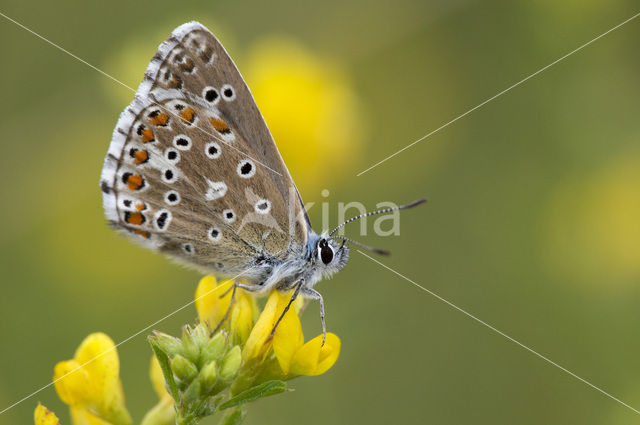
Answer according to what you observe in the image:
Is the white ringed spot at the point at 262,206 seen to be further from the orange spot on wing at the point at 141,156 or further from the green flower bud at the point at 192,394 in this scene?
the green flower bud at the point at 192,394

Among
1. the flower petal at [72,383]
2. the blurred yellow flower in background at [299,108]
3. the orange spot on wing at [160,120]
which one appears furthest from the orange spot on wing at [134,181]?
the blurred yellow flower in background at [299,108]

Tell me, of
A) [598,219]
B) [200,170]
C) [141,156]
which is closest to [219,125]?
[200,170]

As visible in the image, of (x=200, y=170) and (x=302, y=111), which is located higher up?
(x=302, y=111)

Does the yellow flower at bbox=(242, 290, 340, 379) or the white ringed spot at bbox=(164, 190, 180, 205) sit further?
the white ringed spot at bbox=(164, 190, 180, 205)

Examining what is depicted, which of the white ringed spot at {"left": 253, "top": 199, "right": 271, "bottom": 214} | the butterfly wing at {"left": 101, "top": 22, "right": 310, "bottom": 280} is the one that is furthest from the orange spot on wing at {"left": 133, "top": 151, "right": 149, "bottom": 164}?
the white ringed spot at {"left": 253, "top": 199, "right": 271, "bottom": 214}

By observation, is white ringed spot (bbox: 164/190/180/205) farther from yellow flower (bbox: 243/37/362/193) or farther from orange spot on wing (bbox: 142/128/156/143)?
yellow flower (bbox: 243/37/362/193)

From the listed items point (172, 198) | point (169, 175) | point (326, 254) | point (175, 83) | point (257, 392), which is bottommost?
point (257, 392)

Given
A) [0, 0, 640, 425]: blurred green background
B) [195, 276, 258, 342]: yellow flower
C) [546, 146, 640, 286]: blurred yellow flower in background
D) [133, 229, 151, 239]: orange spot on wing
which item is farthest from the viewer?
[546, 146, 640, 286]: blurred yellow flower in background

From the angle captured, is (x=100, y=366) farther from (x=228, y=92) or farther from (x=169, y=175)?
(x=228, y=92)
